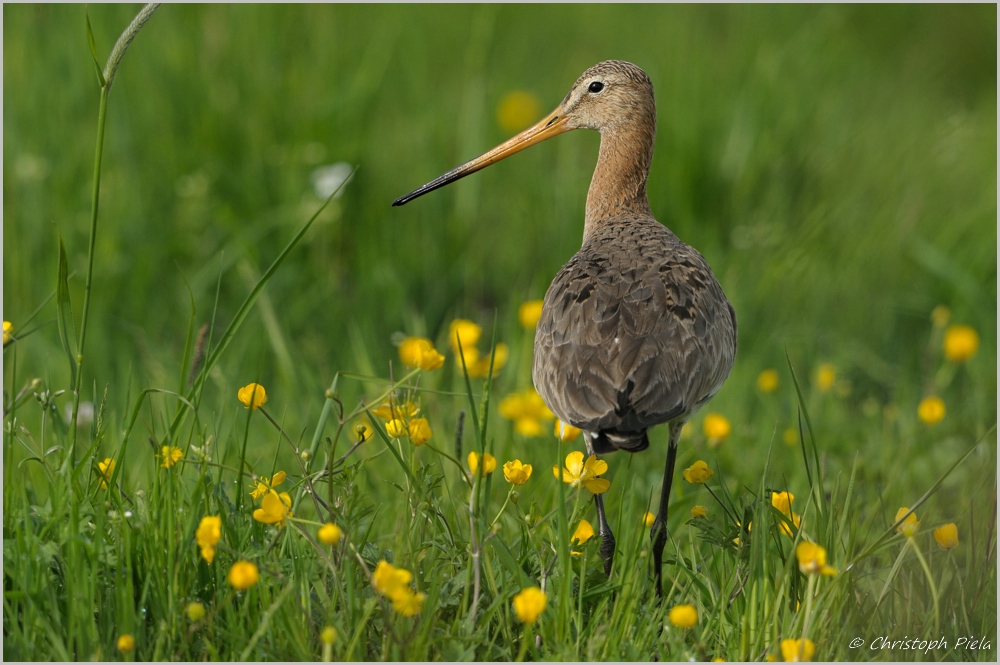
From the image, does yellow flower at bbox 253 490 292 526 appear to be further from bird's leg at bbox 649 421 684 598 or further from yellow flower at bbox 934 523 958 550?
yellow flower at bbox 934 523 958 550

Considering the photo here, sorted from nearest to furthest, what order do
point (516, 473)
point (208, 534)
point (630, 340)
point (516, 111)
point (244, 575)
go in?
1. point (244, 575)
2. point (208, 534)
3. point (516, 473)
4. point (630, 340)
5. point (516, 111)

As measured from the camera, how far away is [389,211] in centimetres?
639

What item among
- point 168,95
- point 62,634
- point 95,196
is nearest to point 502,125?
point 168,95

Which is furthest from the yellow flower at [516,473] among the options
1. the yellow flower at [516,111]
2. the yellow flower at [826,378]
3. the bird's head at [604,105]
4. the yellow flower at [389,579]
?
the yellow flower at [516,111]

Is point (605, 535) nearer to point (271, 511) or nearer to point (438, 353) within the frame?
point (438, 353)

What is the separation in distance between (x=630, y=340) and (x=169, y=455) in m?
1.43

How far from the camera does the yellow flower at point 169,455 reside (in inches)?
111

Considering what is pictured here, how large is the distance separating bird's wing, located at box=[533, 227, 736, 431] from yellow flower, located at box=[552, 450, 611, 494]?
0.33 ft

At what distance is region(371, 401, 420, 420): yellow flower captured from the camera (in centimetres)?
294

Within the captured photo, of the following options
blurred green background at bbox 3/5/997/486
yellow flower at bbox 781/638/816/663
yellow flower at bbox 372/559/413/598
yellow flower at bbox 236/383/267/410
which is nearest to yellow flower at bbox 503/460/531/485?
yellow flower at bbox 372/559/413/598

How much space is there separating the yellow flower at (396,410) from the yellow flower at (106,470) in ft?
2.36

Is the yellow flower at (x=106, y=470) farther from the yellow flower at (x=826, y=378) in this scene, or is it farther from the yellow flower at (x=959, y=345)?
the yellow flower at (x=959, y=345)

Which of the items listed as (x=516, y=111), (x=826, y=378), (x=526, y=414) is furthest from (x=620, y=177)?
(x=516, y=111)

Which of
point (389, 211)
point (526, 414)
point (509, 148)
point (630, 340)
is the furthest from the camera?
point (389, 211)
